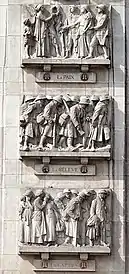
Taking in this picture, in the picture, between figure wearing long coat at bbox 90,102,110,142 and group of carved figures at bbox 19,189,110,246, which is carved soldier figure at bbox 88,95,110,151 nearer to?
figure wearing long coat at bbox 90,102,110,142

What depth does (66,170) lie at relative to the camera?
11.6m

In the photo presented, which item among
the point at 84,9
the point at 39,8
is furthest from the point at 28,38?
the point at 84,9

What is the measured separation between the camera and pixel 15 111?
11734 millimetres

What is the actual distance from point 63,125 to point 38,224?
1.54m

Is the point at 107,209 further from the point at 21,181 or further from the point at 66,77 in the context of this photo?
the point at 66,77

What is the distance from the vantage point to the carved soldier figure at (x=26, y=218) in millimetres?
11297

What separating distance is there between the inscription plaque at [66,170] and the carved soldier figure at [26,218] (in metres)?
0.44

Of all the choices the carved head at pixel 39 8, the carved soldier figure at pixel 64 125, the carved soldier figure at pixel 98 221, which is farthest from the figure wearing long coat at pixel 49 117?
the carved head at pixel 39 8

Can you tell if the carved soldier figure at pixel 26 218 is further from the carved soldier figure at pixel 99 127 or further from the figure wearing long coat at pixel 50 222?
the carved soldier figure at pixel 99 127

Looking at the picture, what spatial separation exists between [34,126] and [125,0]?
2483 millimetres

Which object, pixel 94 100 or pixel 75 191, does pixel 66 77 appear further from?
pixel 75 191

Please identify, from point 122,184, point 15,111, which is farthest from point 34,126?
point 122,184

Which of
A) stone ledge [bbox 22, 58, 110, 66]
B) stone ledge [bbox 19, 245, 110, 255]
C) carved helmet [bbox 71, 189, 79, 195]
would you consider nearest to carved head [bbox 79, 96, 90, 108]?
stone ledge [bbox 22, 58, 110, 66]

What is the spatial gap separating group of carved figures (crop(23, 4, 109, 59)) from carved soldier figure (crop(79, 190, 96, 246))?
2.13 metres
